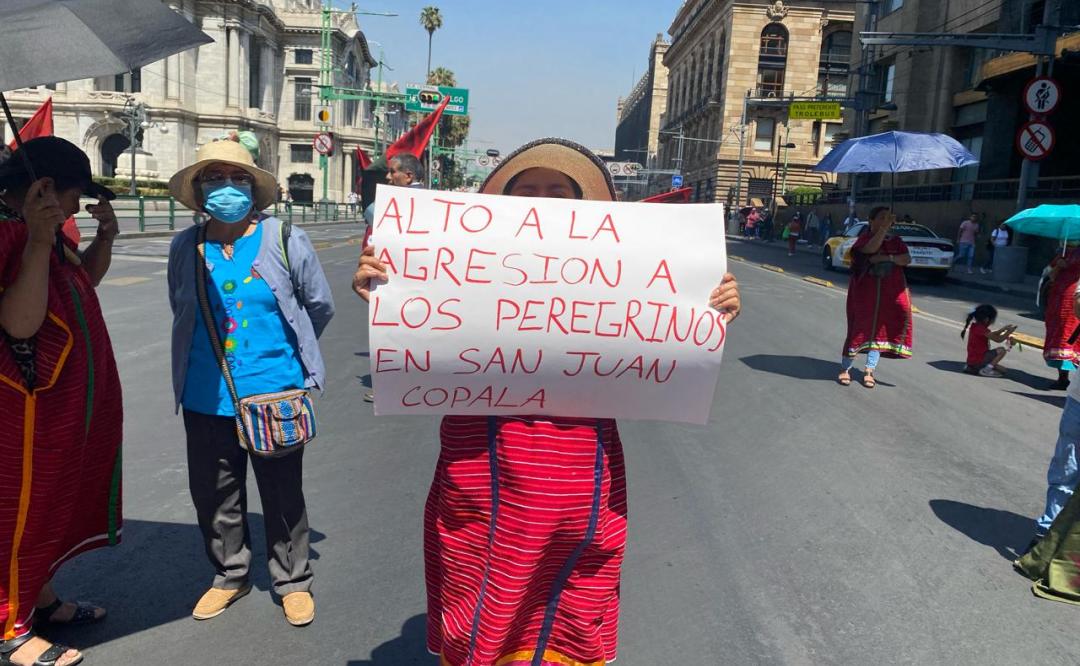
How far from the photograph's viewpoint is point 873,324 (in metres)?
7.84

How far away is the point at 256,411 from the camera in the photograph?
2990 mm

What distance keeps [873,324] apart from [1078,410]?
3.86m

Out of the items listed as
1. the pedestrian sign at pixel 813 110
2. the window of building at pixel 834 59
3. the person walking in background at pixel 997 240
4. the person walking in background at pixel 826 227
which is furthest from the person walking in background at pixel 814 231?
the window of building at pixel 834 59

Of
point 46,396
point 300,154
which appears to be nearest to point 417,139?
point 46,396

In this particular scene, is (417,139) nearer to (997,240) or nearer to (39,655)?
(39,655)

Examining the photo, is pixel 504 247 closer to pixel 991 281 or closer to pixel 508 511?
pixel 508 511

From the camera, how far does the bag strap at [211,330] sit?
2955 millimetres

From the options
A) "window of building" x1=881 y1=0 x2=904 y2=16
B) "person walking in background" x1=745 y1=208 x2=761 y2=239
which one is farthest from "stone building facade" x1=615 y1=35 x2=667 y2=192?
"window of building" x1=881 y1=0 x2=904 y2=16

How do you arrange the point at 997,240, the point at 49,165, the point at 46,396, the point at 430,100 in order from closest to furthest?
the point at 46,396
the point at 49,165
the point at 997,240
the point at 430,100

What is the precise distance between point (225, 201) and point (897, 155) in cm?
→ 734

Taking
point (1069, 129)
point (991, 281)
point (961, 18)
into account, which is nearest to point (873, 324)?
point (991, 281)

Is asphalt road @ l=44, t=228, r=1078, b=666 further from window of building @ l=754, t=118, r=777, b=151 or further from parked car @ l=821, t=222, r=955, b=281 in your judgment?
window of building @ l=754, t=118, r=777, b=151

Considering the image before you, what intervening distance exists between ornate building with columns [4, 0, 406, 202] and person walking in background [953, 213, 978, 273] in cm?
3483

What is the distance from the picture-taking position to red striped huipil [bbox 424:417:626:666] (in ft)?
6.79
